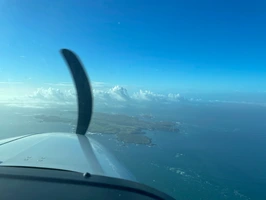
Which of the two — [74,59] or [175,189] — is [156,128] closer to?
[175,189]

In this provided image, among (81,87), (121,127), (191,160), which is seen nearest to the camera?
(81,87)

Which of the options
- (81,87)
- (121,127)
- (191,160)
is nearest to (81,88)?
(81,87)

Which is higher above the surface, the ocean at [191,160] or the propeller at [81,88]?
the propeller at [81,88]

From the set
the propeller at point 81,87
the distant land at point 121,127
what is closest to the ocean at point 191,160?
the distant land at point 121,127

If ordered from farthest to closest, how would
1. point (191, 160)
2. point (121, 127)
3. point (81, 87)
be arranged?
point (121, 127) → point (191, 160) → point (81, 87)

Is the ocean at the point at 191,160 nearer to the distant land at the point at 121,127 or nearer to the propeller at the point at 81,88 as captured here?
the distant land at the point at 121,127

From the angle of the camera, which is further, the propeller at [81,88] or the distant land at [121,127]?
the distant land at [121,127]

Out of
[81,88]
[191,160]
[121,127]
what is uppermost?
[81,88]

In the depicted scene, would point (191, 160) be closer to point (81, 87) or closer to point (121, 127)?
point (121, 127)
